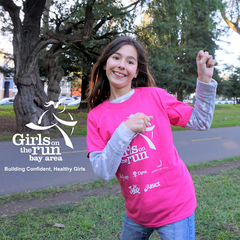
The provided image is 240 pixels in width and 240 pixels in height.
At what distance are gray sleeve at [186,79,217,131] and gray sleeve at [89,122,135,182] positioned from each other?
0.50 meters

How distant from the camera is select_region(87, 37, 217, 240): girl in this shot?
145cm

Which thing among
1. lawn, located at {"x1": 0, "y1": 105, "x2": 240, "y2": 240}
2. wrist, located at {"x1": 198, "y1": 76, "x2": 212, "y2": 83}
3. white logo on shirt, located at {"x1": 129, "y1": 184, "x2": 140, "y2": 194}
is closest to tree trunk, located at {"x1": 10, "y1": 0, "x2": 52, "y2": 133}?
lawn, located at {"x1": 0, "y1": 105, "x2": 240, "y2": 240}

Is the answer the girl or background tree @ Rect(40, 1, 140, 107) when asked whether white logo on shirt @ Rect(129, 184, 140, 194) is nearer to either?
the girl

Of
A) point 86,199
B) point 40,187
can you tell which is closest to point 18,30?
point 40,187

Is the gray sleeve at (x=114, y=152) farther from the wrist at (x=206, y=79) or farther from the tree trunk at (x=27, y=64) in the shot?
the tree trunk at (x=27, y=64)

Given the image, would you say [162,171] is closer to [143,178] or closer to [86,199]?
[143,178]

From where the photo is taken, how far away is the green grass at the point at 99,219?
3277mm

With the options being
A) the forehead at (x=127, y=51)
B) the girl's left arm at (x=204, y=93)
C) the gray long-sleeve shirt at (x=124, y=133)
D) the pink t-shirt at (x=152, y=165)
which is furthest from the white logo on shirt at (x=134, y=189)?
the forehead at (x=127, y=51)

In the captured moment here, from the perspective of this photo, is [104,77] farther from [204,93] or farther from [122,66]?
[204,93]

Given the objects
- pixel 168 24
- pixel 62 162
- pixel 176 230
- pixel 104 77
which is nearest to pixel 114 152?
pixel 176 230

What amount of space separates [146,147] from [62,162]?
571 cm

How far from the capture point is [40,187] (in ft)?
16.9

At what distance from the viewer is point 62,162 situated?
691 centimetres

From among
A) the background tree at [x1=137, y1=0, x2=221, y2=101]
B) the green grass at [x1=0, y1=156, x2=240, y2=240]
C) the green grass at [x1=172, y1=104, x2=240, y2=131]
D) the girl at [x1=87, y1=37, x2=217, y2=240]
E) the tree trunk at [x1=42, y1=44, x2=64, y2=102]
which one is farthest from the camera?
the green grass at [x1=172, y1=104, x2=240, y2=131]
